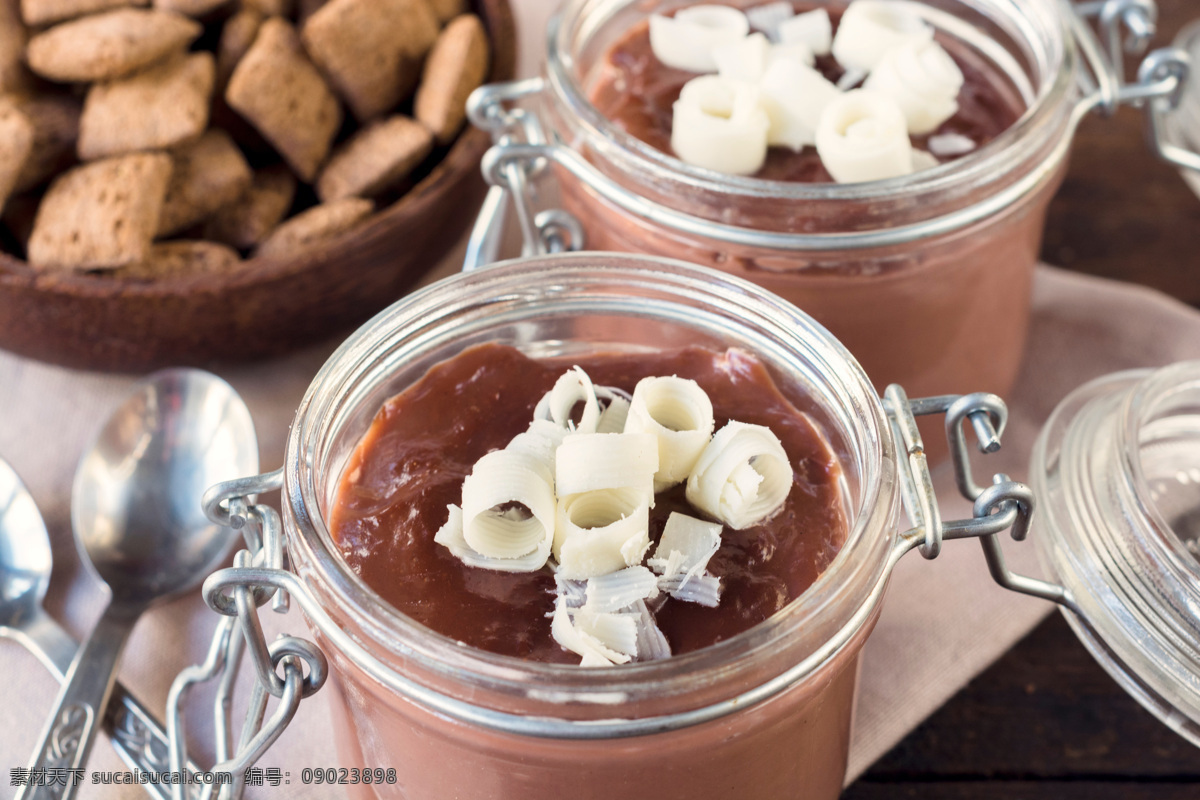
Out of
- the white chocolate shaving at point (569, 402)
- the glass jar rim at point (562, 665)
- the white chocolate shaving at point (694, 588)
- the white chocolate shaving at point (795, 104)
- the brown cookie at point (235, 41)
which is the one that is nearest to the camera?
the glass jar rim at point (562, 665)

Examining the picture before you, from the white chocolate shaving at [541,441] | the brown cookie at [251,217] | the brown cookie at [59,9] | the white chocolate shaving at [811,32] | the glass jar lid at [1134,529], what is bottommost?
the glass jar lid at [1134,529]

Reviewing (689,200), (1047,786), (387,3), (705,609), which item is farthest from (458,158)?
(1047,786)

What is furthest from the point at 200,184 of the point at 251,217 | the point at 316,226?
the point at 316,226

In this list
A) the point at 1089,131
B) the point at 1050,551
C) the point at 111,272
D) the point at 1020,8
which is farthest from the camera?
the point at 1089,131

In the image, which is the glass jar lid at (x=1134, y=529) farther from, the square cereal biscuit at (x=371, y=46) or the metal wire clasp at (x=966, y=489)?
the square cereal biscuit at (x=371, y=46)

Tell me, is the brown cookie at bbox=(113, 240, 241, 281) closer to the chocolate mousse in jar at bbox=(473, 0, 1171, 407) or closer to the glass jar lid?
the chocolate mousse in jar at bbox=(473, 0, 1171, 407)

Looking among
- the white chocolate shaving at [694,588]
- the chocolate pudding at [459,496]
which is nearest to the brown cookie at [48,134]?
the chocolate pudding at [459,496]

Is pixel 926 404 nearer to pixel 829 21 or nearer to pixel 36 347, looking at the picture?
pixel 829 21
